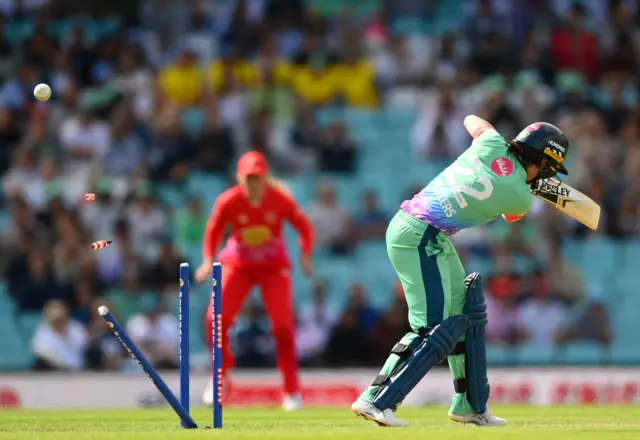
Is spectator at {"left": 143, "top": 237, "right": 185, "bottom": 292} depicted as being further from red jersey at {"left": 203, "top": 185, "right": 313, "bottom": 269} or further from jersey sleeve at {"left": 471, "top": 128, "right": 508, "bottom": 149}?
jersey sleeve at {"left": 471, "top": 128, "right": 508, "bottom": 149}


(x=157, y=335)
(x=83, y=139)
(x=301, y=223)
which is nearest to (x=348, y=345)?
(x=157, y=335)

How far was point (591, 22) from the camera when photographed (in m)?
19.9

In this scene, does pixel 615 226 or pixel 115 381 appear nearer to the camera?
pixel 115 381

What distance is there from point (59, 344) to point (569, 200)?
807 centimetres

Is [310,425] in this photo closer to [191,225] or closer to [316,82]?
[191,225]

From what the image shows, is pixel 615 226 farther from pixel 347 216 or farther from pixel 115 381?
pixel 115 381

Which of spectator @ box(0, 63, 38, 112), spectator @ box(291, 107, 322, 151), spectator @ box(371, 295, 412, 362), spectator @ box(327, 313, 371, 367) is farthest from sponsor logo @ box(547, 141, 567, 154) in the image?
spectator @ box(0, 63, 38, 112)

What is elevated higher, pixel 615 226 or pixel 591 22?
pixel 591 22

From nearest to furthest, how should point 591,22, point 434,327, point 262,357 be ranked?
point 434,327 → point 262,357 → point 591,22

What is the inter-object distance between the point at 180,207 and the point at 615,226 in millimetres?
5557

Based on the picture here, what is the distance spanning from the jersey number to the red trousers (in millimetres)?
3804

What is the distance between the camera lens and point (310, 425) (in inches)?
345

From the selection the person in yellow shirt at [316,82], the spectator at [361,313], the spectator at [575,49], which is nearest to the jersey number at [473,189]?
the spectator at [361,313]

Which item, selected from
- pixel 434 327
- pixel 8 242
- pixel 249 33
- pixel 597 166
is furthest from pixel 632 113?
pixel 434 327
